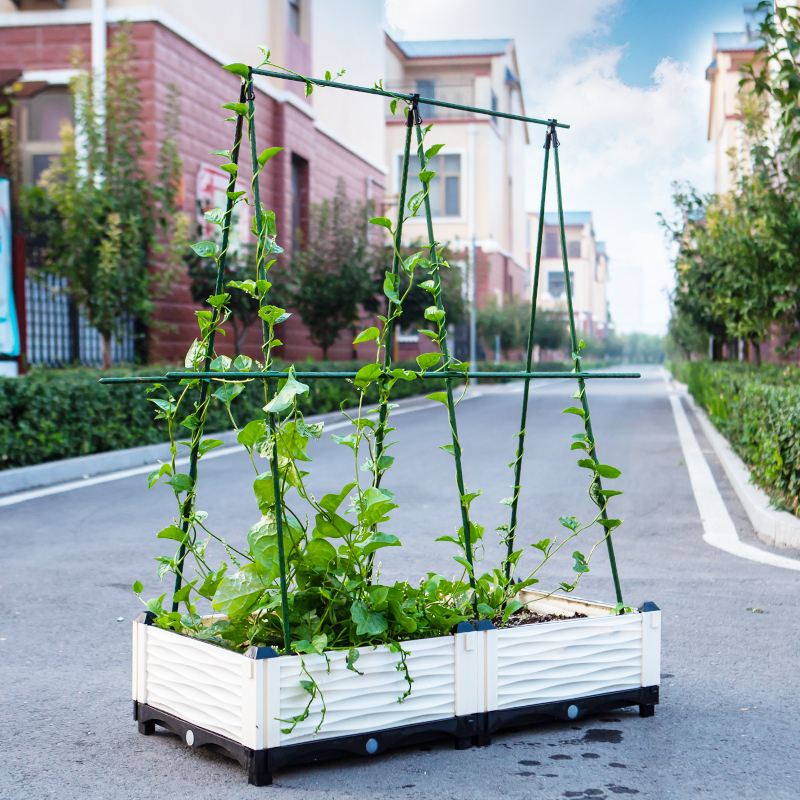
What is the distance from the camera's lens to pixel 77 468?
10133 mm

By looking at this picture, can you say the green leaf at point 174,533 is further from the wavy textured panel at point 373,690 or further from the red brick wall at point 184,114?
the red brick wall at point 184,114

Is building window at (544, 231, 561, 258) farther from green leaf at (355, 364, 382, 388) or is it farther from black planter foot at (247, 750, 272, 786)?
black planter foot at (247, 750, 272, 786)

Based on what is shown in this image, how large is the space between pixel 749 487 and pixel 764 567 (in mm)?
2467

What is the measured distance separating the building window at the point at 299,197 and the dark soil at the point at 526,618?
782 inches

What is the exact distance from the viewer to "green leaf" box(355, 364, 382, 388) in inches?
123

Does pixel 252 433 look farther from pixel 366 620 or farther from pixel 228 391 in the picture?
pixel 366 620

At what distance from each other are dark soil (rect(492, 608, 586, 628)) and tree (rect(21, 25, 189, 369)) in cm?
1040

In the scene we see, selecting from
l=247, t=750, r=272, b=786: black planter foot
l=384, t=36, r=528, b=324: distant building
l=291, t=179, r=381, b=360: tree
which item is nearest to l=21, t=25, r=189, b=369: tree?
l=291, t=179, r=381, b=360: tree

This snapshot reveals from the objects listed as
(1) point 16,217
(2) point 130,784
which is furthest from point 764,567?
(1) point 16,217

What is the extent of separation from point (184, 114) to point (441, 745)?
16031 mm

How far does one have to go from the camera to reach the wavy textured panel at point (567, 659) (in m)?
3.30

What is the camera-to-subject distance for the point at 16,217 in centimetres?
1341

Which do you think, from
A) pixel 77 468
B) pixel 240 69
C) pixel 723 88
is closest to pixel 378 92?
pixel 240 69

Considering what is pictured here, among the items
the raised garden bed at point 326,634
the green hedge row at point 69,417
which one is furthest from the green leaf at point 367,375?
the green hedge row at point 69,417
